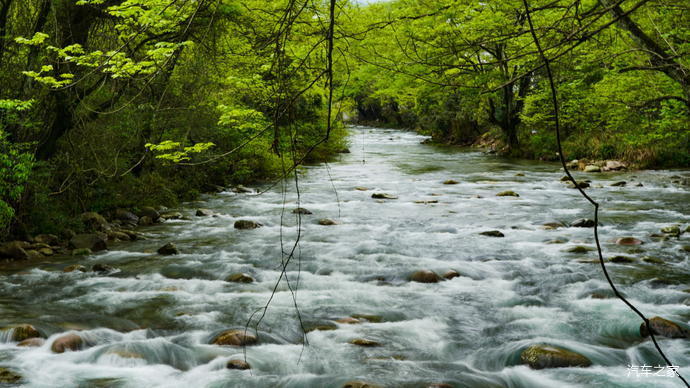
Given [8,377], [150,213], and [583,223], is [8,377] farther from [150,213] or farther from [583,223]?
[583,223]

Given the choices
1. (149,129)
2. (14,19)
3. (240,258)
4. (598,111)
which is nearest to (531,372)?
(240,258)

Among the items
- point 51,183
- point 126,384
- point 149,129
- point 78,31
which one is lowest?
point 126,384

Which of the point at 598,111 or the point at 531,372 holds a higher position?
the point at 598,111

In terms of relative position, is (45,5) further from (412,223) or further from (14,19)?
(412,223)

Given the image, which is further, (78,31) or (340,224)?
(340,224)

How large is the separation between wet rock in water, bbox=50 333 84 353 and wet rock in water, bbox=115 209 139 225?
6011 millimetres

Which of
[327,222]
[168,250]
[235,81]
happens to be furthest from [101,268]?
[235,81]

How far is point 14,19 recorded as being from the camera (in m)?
8.56

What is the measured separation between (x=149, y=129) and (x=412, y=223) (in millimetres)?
6199

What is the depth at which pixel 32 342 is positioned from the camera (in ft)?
17.0

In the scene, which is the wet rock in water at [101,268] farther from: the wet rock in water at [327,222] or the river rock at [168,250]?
the wet rock in water at [327,222]

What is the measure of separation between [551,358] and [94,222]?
838 centimetres

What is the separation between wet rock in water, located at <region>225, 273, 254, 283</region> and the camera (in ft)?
24.6

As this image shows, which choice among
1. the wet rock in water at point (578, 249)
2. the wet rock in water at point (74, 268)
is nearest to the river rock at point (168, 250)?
the wet rock in water at point (74, 268)
